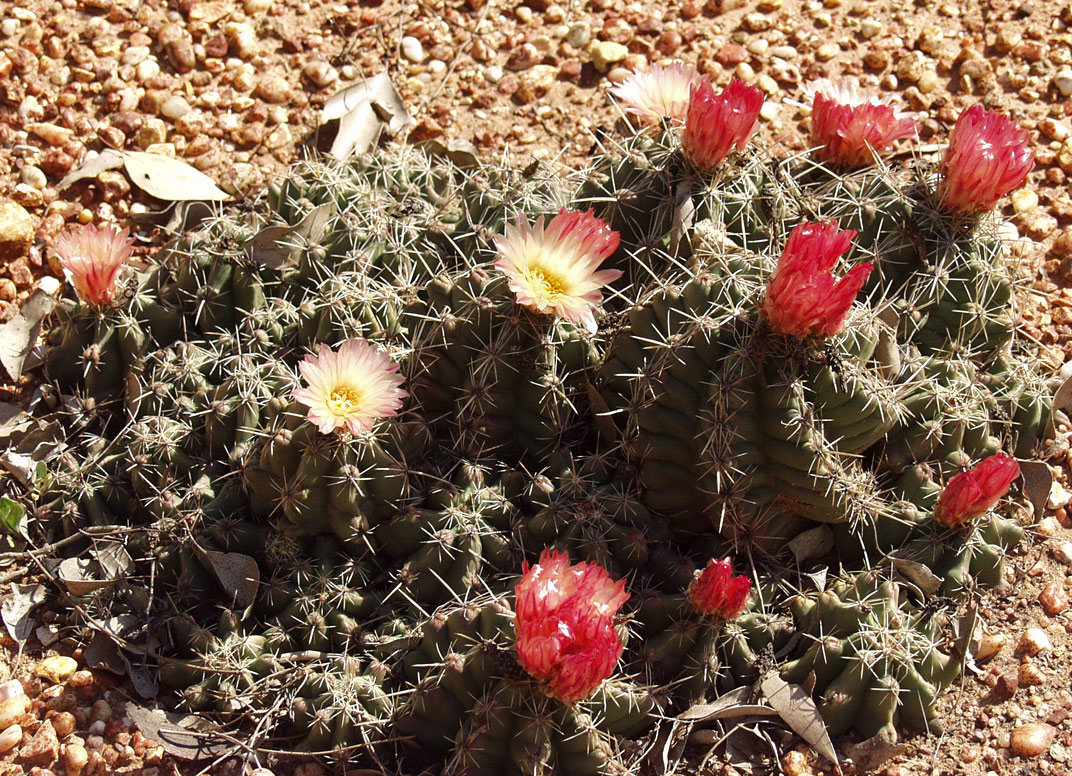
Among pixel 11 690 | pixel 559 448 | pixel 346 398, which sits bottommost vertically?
pixel 11 690

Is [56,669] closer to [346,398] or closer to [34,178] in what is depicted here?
[346,398]

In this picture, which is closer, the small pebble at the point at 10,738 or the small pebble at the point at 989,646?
the small pebble at the point at 10,738

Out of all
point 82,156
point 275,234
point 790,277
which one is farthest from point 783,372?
point 82,156

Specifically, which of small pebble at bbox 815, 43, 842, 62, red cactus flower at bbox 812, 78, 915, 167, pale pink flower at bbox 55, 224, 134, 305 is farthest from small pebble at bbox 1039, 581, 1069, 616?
pale pink flower at bbox 55, 224, 134, 305

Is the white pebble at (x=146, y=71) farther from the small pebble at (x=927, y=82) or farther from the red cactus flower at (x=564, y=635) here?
the small pebble at (x=927, y=82)

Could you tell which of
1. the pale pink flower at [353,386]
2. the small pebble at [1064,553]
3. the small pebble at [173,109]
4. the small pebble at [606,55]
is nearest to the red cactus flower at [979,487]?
the small pebble at [1064,553]

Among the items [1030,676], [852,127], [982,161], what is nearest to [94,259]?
[852,127]
